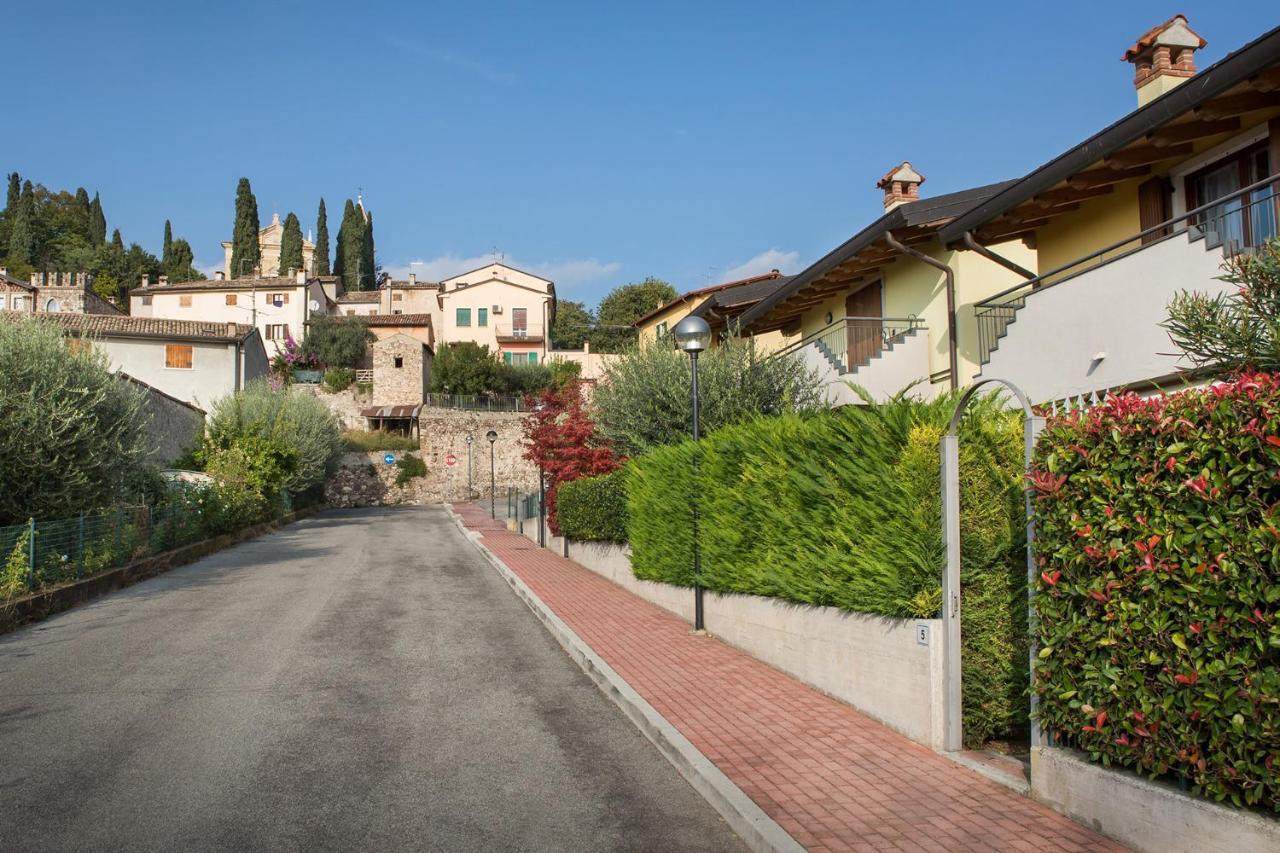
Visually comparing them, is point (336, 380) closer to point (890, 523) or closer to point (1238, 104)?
point (1238, 104)

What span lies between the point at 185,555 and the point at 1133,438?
22.0 metres

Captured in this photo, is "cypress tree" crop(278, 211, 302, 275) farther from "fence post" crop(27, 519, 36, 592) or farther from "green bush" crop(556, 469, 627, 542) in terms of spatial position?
"fence post" crop(27, 519, 36, 592)

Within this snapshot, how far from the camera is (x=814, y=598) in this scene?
28.9 ft

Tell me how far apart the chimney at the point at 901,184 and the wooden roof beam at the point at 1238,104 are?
487 inches

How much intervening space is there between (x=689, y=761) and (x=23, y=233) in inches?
4424

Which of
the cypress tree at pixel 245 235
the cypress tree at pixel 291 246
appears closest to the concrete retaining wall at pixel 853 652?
the cypress tree at pixel 291 246

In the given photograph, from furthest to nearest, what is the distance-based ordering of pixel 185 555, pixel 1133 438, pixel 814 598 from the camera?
pixel 185 555 → pixel 814 598 → pixel 1133 438

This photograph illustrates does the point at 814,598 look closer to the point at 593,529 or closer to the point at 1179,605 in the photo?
the point at 1179,605

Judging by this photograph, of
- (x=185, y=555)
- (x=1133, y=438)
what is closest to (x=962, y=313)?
(x=1133, y=438)

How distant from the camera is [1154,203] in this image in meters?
12.4

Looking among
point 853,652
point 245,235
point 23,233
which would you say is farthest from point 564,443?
point 23,233

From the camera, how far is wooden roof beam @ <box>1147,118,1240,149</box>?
1072cm

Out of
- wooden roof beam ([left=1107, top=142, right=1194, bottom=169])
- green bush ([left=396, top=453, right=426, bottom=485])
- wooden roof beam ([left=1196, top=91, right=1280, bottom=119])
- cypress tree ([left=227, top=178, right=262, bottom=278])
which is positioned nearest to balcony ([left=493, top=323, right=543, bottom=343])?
green bush ([left=396, top=453, right=426, bottom=485])

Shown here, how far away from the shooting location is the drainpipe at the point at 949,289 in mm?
15845
